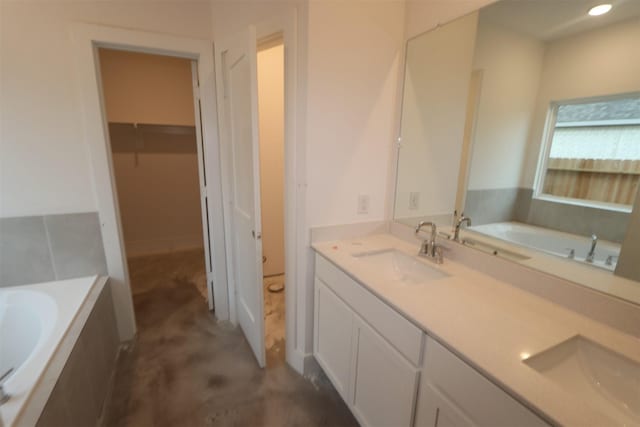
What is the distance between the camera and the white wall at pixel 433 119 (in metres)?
1.54

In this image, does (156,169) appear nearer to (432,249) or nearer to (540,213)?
(432,249)

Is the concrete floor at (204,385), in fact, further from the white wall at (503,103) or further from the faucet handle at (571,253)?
the white wall at (503,103)

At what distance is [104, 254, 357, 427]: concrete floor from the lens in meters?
1.53

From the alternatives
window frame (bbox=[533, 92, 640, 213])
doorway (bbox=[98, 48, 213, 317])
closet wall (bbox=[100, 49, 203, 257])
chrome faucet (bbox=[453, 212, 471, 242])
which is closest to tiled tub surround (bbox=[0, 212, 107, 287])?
doorway (bbox=[98, 48, 213, 317])

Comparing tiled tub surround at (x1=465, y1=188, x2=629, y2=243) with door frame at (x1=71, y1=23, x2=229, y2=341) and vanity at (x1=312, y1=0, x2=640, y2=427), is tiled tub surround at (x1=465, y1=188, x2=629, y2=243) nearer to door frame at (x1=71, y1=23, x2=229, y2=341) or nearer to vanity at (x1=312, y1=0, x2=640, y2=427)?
→ vanity at (x1=312, y1=0, x2=640, y2=427)

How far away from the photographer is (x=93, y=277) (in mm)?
1897

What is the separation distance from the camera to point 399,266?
5.25 feet

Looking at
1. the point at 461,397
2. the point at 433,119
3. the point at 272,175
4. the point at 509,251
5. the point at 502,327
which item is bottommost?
the point at 461,397

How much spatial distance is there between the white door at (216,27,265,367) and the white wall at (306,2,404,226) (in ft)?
1.01

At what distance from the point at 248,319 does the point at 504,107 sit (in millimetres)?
2012

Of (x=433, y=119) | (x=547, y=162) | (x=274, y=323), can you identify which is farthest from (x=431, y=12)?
(x=274, y=323)

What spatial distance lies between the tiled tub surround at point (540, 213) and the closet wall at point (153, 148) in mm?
3372

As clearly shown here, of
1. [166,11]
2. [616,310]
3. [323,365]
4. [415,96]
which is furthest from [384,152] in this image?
[166,11]

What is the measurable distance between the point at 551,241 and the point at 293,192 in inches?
49.1
